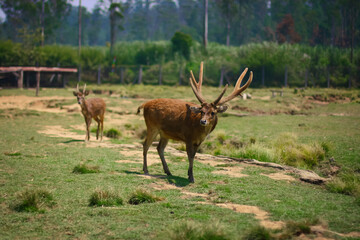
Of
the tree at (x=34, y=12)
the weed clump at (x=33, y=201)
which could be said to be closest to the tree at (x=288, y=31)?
the tree at (x=34, y=12)

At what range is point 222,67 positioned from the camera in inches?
1547

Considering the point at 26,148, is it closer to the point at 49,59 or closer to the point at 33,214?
the point at 33,214

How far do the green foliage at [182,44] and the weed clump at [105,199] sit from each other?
43006 millimetres

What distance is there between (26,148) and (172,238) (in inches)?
343

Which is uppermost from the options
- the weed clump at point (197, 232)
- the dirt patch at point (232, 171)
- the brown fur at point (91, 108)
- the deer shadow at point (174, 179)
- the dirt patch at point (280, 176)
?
the brown fur at point (91, 108)

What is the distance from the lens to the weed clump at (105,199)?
671cm

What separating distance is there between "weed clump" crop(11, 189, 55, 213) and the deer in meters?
3.18

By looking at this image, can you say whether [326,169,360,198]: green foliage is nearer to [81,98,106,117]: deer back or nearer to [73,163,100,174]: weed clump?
[73,163,100,174]: weed clump

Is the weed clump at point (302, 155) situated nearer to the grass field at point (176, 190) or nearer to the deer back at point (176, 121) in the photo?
the grass field at point (176, 190)

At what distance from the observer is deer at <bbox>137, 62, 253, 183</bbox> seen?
28.8ft

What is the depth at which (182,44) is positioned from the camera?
49000 millimetres

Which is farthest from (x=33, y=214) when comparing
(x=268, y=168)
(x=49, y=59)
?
(x=49, y=59)

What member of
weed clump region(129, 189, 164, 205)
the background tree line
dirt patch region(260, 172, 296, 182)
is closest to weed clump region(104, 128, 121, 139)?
dirt patch region(260, 172, 296, 182)

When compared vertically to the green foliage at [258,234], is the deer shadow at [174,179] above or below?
below
